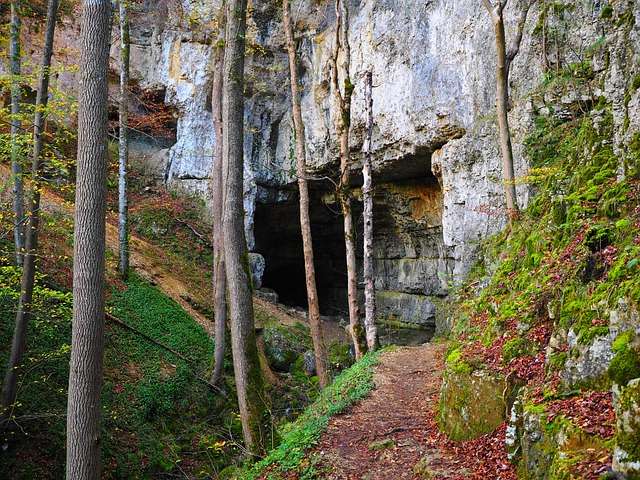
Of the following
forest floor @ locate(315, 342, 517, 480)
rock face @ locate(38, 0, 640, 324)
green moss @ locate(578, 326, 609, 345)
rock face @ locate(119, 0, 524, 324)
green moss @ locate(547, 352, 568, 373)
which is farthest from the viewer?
rock face @ locate(119, 0, 524, 324)

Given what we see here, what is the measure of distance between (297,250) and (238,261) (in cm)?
1999

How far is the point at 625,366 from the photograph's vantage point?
2.81 meters

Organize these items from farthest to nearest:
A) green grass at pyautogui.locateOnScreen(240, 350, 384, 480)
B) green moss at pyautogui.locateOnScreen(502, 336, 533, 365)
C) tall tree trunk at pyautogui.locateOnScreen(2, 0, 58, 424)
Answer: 1. tall tree trunk at pyautogui.locateOnScreen(2, 0, 58, 424)
2. green grass at pyautogui.locateOnScreen(240, 350, 384, 480)
3. green moss at pyautogui.locateOnScreen(502, 336, 533, 365)

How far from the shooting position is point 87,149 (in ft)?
18.6

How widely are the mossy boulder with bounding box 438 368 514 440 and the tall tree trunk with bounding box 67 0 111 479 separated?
4.27m

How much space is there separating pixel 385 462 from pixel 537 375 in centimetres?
193

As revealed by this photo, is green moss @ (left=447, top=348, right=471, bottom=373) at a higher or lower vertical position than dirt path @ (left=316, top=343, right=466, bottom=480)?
higher

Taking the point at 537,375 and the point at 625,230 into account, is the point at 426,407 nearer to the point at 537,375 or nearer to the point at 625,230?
the point at 537,375

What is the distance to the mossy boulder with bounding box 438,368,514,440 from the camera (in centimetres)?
436

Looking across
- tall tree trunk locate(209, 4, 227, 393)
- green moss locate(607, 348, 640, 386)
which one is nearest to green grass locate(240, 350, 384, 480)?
green moss locate(607, 348, 640, 386)

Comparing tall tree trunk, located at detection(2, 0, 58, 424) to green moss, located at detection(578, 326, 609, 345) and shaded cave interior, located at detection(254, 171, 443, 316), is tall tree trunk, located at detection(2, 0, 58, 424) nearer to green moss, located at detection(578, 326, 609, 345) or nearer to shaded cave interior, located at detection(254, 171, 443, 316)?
green moss, located at detection(578, 326, 609, 345)

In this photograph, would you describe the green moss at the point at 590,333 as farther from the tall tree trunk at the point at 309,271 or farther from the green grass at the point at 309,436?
the tall tree trunk at the point at 309,271

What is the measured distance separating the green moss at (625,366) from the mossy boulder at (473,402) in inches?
59.4

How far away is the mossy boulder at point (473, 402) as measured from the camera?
14.3 feet
